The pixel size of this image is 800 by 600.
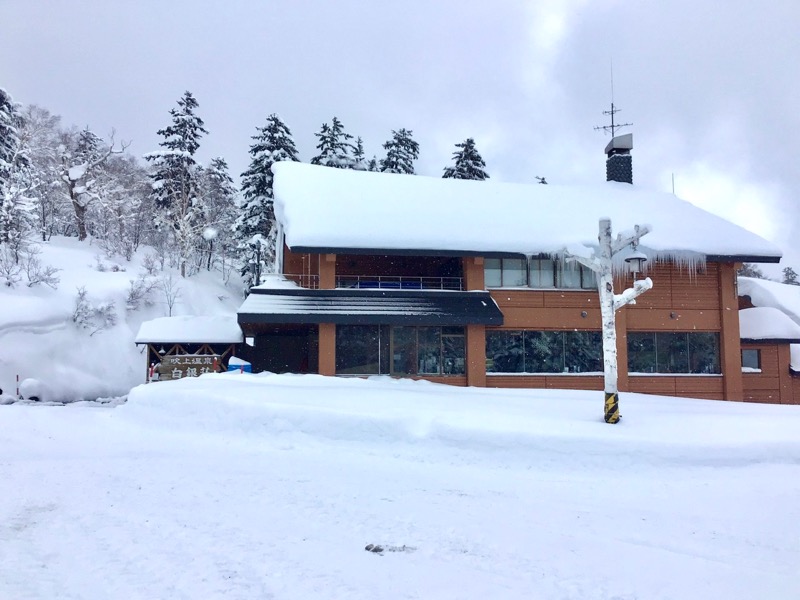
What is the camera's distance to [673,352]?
19.6m

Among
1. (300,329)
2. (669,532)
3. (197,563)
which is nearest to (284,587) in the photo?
(197,563)

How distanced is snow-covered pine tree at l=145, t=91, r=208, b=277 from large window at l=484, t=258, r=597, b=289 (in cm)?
2691

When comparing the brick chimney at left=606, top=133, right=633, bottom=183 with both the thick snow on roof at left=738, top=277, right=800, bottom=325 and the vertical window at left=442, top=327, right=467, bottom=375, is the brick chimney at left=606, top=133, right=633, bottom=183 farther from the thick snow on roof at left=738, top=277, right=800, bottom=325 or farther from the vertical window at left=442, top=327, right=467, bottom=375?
the vertical window at left=442, top=327, right=467, bottom=375

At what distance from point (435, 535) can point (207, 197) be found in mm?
Answer: 43606

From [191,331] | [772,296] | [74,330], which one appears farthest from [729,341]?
[74,330]

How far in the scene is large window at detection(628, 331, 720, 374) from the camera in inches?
762

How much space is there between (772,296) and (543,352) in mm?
11040

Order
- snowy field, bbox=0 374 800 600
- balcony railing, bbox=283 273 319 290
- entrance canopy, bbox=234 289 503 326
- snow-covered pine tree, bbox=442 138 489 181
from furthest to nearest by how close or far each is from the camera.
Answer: snow-covered pine tree, bbox=442 138 489 181 → balcony railing, bbox=283 273 319 290 → entrance canopy, bbox=234 289 503 326 → snowy field, bbox=0 374 800 600

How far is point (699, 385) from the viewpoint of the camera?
1952cm

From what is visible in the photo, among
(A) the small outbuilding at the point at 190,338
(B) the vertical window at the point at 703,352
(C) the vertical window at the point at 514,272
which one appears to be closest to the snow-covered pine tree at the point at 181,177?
(A) the small outbuilding at the point at 190,338

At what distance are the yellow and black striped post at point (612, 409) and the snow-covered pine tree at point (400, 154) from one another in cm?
3142

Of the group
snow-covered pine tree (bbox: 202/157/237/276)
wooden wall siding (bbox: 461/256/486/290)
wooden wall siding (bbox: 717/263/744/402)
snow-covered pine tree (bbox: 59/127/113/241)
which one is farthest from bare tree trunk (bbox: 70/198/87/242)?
wooden wall siding (bbox: 717/263/744/402)

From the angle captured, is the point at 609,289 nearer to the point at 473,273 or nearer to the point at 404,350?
the point at 473,273

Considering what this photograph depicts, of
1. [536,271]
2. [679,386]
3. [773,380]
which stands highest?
[536,271]
